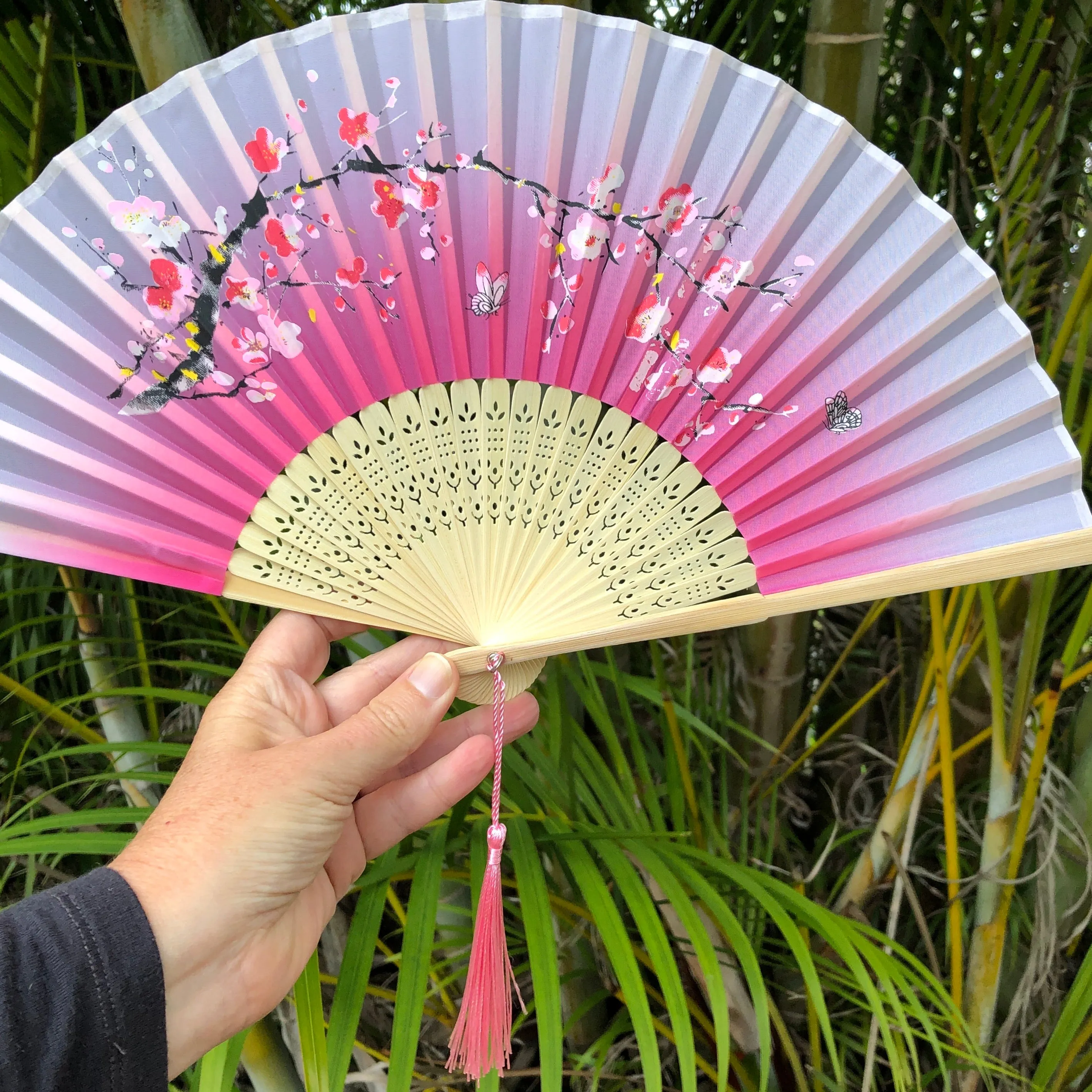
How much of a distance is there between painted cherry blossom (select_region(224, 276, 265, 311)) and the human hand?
25 centimetres

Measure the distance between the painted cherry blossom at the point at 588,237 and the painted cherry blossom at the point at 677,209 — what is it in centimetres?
4

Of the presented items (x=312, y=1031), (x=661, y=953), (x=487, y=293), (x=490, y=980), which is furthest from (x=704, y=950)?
(x=487, y=293)

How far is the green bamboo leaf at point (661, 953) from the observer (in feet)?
1.84

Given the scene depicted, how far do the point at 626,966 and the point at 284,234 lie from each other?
536mm

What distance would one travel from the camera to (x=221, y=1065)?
53 centimetres

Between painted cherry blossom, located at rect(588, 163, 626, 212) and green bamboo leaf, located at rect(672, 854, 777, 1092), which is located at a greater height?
painted cherry blossom, located at rect(588, 163, 626, 212)

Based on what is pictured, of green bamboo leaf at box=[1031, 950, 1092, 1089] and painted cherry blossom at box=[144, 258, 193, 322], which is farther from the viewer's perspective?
green bamboo leaf at box=[1031, 950, 1092, 1089]

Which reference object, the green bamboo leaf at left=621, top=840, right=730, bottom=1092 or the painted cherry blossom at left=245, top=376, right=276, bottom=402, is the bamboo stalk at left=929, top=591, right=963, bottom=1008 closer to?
the green bamboo leaf at left=621, top=840, right=730, bottom=1092

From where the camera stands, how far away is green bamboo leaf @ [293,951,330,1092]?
0.55 m

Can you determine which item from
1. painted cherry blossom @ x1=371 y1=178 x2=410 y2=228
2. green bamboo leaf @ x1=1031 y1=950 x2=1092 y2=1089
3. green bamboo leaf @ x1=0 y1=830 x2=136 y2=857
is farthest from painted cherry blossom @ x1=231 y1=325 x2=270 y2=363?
green bamboo leaf @ x1=1031 y1=950 x2=1092 y2=1089

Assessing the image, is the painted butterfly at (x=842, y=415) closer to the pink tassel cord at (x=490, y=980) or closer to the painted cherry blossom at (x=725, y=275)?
the painted cherry blossom at (x=725, y=275)

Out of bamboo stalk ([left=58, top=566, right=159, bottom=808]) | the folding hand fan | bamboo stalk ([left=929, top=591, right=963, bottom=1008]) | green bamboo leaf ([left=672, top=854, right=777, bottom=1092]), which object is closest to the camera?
the folding hand fan

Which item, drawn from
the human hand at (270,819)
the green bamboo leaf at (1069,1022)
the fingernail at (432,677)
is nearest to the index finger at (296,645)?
the human hand at (270,819)

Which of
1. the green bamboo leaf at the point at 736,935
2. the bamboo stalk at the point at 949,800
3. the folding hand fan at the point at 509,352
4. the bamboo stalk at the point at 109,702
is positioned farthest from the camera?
the bamboo stalk at the point at 109,702
